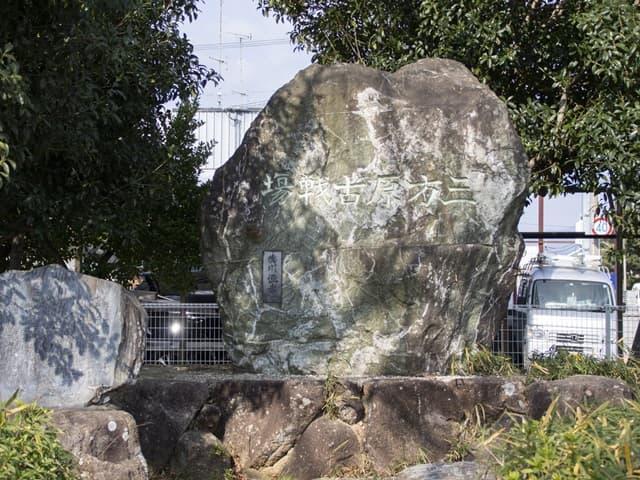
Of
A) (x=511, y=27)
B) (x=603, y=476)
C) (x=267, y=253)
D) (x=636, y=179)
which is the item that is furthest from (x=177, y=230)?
(x=603, y=476)

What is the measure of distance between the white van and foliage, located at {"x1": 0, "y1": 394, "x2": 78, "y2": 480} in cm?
590

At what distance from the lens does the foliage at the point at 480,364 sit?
29.8 feet

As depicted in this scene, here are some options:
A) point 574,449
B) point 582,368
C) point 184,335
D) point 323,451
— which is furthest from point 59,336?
point 582,368

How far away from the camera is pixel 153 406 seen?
840 centimetres

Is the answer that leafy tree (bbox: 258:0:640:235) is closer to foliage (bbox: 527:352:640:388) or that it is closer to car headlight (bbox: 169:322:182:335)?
foliage (bbox: 527:352:640:388)

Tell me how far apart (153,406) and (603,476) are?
4977mm

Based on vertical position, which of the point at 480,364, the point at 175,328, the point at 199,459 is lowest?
the point at 199,459

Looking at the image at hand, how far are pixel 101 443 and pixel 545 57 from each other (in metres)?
8.46

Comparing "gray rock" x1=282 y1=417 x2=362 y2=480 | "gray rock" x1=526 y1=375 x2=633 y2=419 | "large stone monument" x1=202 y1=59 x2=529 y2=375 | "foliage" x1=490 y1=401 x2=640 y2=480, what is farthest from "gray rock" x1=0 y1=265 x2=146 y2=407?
"gray rock" x1=526 y1=375 x2=633 y2=419

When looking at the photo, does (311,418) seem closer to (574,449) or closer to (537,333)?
(574,449)

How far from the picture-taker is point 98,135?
964cm

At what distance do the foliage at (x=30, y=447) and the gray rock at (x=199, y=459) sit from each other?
240 cm

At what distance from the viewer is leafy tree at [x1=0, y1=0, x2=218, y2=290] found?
7590 millimetres

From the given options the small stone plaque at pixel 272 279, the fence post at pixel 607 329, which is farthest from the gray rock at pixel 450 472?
the fence post at pixel 607 329
